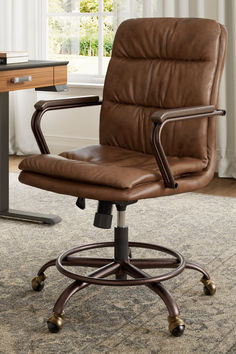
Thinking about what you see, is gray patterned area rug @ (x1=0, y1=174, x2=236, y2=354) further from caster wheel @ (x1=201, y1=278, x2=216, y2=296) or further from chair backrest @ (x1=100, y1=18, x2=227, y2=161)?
chair backrest @ (x1=100, y1=18, x2=227, y2=161)

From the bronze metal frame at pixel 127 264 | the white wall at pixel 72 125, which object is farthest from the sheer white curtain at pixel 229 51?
the bronze metal frame at pixel 127 264

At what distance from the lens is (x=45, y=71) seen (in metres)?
3.26

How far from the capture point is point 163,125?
2029 millimetres

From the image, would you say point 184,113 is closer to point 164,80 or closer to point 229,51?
point 164,80

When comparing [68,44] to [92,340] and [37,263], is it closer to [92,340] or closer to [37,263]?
[37,263]

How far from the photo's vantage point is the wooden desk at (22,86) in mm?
3051

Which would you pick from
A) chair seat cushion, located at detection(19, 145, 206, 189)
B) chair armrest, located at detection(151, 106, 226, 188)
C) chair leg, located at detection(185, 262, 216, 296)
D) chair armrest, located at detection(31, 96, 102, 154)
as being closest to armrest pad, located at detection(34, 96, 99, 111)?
chair armrest, located at detection(31, 96, 102, 154)

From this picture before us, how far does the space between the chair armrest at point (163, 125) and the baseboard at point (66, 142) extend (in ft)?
8.95

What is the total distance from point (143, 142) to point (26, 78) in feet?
2.98

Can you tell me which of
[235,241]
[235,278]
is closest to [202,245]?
[235,241]

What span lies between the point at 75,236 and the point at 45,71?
855 millimetres

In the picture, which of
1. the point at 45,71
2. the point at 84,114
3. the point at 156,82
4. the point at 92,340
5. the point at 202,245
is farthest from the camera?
the point at 84,114

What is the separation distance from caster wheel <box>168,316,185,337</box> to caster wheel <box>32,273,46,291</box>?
561mm

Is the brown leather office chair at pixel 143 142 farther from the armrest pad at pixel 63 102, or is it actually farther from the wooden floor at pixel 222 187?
the wooden floor at pixel 222 187
